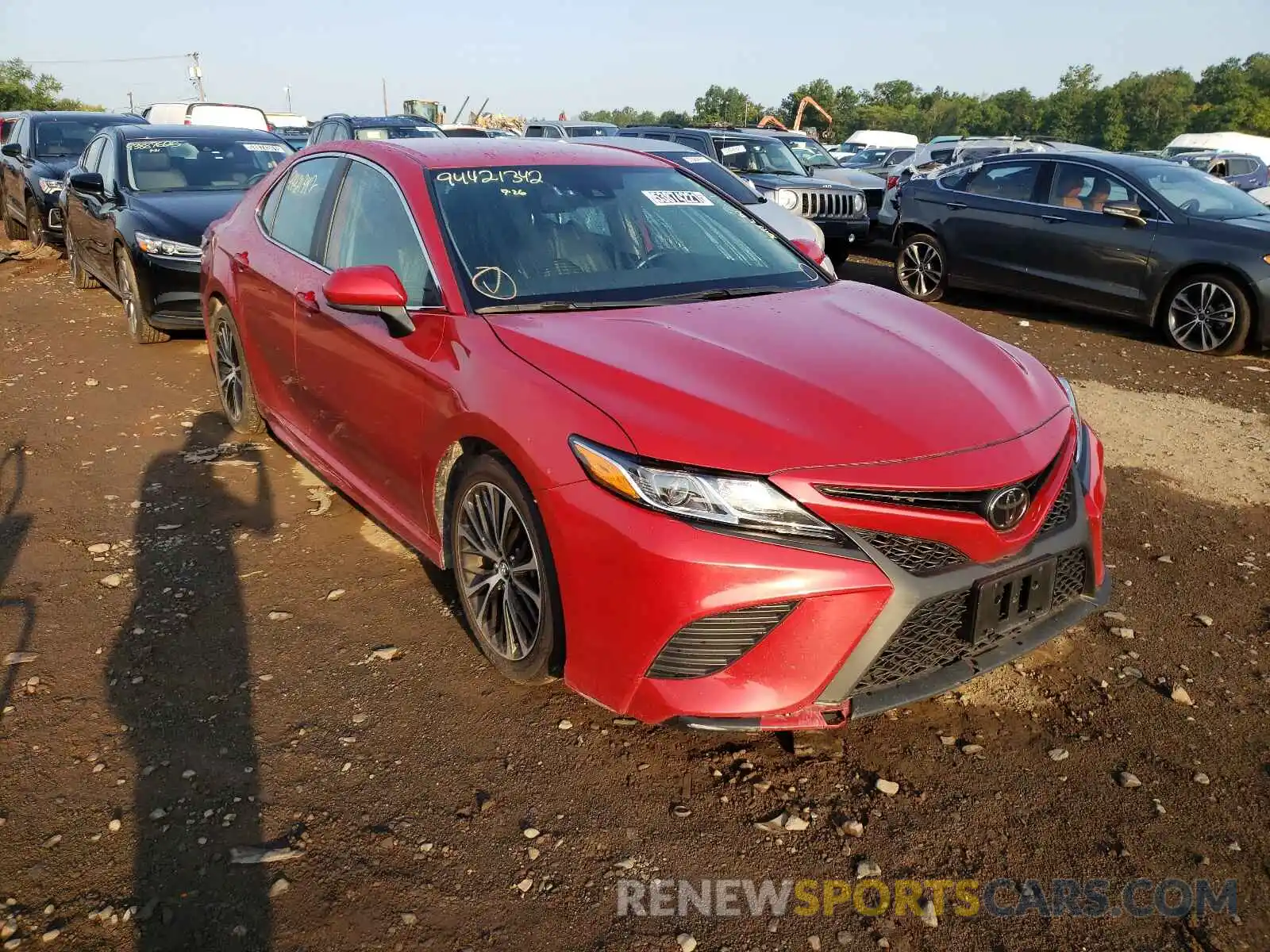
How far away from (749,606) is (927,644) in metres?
0.52

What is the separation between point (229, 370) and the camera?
18.4 ft

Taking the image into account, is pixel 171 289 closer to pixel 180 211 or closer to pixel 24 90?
pixel 180 211

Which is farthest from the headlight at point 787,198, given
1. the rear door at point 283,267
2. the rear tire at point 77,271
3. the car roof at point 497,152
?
the rear door at point 283,267

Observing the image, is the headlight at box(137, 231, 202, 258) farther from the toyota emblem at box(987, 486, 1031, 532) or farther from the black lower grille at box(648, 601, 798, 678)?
the toyota emblem at box(987, 486, 1031, 532)

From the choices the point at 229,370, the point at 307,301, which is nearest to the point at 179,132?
the point at 229,370

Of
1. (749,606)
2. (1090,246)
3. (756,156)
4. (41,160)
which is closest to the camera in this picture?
(749,606)

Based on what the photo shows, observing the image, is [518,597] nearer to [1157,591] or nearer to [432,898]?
[432,898]

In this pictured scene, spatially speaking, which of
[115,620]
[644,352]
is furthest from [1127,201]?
[115,620]

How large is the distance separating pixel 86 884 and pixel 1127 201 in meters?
9.10

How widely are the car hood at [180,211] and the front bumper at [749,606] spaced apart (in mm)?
5820

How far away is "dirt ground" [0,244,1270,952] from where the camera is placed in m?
2.35

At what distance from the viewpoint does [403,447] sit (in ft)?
11.6

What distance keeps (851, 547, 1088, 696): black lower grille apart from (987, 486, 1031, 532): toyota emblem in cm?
21

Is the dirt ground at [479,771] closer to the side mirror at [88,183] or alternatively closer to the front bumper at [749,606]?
the front bumper at [749,606]
